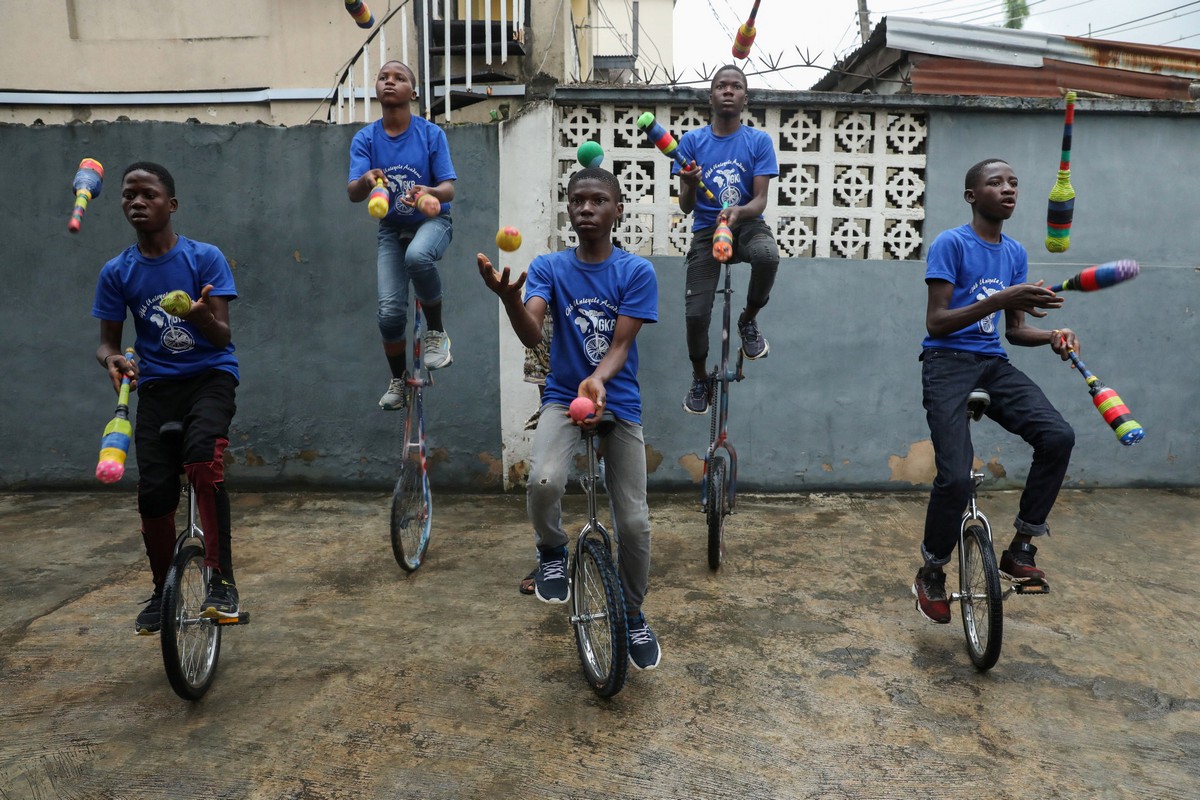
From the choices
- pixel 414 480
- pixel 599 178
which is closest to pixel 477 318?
pixel 414 480

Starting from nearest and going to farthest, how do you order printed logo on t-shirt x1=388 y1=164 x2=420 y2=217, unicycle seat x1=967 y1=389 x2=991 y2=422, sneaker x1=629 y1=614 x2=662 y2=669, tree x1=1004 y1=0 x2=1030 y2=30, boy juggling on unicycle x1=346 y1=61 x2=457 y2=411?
1. sneaker x1=629 y1=614 x2=662 y2=669
2. unicycle seat x1=967 y1=389 x2=991 y2=422
3. boy juggling on unicycle x1=346 y1=61 x2=457 y2=411
4. printed logo on t-shirt x1=388 y1=164 x2=420 y2=217
5. tree x1=1004 y1=0 x2=1030 y2=30

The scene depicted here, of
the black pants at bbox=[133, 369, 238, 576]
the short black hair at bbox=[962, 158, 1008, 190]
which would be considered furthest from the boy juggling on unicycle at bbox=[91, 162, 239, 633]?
the short black hair at bbox=[962, 158, 1008, 190]

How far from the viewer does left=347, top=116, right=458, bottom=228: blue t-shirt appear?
15.3ft

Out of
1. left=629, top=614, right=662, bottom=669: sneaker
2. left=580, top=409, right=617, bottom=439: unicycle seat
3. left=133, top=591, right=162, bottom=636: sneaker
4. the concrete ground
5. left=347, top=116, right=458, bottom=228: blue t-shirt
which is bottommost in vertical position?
the concrete ground

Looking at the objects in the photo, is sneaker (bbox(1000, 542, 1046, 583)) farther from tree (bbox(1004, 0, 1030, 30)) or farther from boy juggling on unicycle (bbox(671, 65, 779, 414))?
tree (bbox(1004, 0, 1030, 30))

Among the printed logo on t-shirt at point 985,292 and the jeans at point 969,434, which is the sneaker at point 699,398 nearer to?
the jeans at point 969,434

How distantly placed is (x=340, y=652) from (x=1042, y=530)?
3004 mm

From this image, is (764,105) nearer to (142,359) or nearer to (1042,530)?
(1042,530)

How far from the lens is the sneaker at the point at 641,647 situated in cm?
341

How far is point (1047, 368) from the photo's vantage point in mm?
6473

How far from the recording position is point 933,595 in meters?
3.89

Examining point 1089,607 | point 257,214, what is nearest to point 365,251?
point 257,214

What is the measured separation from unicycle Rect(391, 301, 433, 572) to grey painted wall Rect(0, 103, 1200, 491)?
1.36 meters

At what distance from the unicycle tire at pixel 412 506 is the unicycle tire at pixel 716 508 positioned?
5.23 ft
